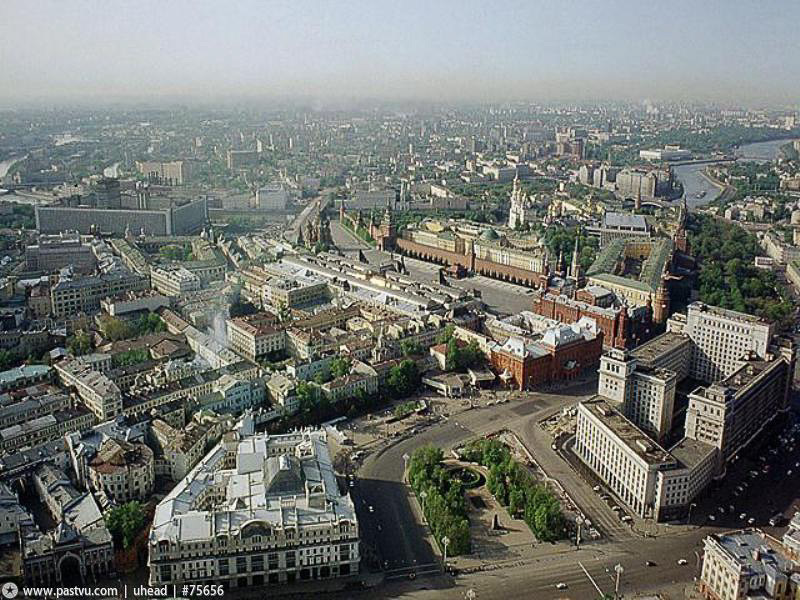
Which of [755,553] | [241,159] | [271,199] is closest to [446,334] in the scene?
[755,553]

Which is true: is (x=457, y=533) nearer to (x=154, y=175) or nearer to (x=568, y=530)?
(x=568, y=530)

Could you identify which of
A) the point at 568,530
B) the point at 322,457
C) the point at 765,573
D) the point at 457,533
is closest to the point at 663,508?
the point at 568,530

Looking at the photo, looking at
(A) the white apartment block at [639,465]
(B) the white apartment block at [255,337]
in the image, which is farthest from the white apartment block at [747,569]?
(B) the white apartment block at [255,337]

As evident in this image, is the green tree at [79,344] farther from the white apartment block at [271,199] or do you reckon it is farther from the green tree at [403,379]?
the white apartment block at [271,199]

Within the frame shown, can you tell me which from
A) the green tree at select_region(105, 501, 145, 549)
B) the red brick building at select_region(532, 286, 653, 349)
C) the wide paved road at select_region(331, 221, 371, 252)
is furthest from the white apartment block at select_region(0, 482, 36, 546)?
the wide paved road at select_region(331, 221, 371, 252)

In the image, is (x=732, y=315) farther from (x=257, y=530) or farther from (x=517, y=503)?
(x=257, y=530)

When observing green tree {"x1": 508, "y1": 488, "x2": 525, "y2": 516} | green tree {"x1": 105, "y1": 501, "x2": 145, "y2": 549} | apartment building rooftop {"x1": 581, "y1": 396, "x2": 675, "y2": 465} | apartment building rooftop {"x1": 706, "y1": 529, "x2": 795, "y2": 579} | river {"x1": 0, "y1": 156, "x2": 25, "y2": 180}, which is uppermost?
river {"x1": 0, "y1": 156, "x2": 25, "y2": 180}

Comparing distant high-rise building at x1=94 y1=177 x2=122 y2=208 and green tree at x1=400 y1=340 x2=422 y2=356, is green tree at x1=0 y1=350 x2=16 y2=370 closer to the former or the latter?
green tree at x1=400 y1=340 x2=422 y2=356
